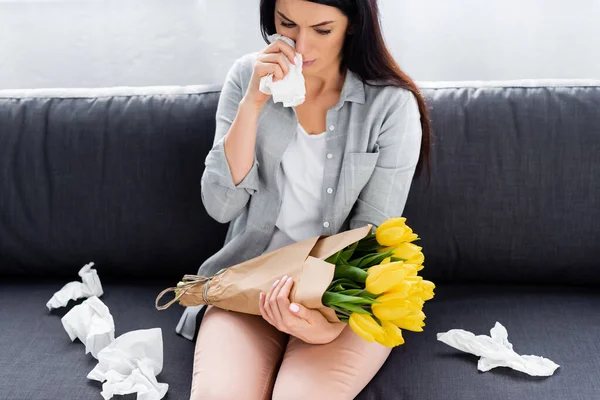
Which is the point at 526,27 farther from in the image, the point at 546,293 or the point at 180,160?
→ the point at 180,160

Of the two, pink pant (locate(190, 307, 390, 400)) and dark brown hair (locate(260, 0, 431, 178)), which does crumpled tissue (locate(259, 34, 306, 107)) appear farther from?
pink pant (locate(190, 307, 390, 400))

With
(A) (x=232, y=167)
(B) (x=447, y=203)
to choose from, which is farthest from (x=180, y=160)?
(B) (x=447, y=203)

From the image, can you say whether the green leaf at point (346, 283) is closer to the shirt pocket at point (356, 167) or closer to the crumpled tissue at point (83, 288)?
the shirt pocket at point (356, 167)

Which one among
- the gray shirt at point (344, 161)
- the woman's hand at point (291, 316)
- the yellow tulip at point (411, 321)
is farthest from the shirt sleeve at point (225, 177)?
the yellow tulip at point (411, 321)

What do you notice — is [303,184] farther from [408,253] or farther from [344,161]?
[408,253]

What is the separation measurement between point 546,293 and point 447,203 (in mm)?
325

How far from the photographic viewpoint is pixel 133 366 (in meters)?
1.51

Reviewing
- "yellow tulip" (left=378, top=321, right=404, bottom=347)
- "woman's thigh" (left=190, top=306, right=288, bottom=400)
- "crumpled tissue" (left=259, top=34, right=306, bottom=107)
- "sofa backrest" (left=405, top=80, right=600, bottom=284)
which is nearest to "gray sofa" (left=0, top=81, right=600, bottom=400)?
"sofa backrest" (left=405, top=80, right=600, bottom=284)

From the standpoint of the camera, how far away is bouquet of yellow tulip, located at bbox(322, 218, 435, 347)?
123 centimetres

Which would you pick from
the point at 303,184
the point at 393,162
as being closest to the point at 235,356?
the point at 303,184

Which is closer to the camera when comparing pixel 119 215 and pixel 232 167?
pixel 232 167

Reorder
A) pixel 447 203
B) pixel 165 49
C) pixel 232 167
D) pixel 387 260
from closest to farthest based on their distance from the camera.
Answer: pixel 387 260 → pixel 232 167 → pixel 447 203 → pixel 165 49

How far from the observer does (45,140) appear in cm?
181

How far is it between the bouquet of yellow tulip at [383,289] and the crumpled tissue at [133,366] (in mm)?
405
